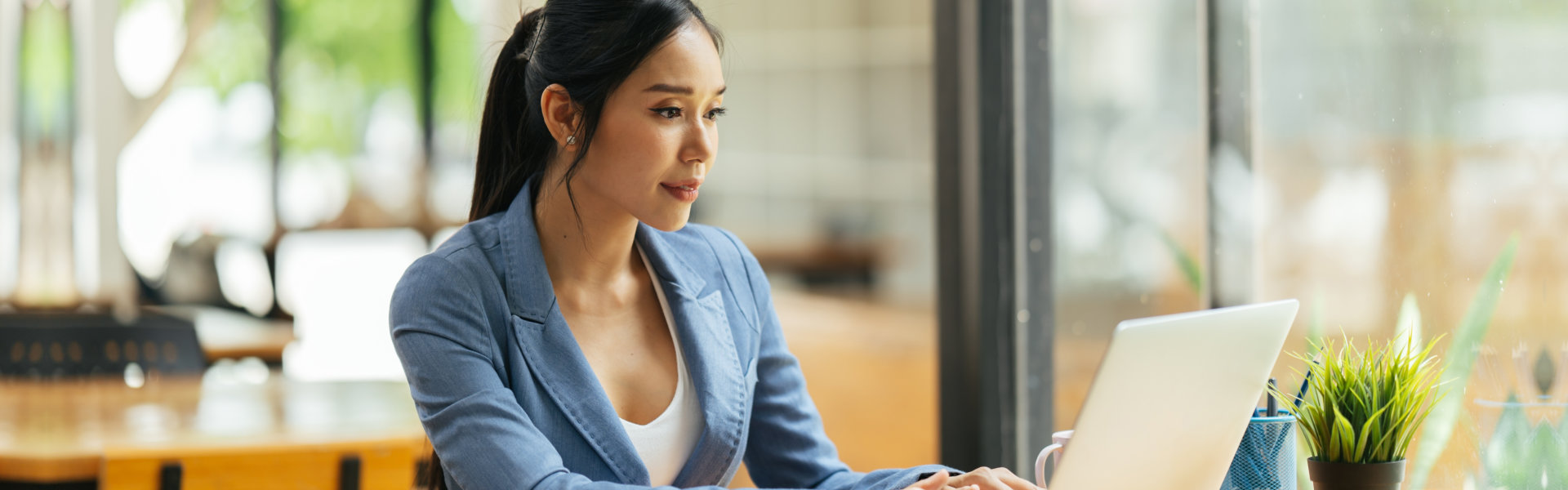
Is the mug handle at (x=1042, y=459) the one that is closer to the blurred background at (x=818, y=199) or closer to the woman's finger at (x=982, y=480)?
the woman's finger at (x=982, y=480)

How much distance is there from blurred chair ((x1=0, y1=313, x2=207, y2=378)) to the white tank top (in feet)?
6.67

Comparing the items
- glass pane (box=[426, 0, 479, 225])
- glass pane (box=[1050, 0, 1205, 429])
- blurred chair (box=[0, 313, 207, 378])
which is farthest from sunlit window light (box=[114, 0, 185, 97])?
glass pane (box=[1050, 0, 1205, 429])

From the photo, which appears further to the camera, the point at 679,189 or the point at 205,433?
the point at 205,433

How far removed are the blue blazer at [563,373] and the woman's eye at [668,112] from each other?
0.59 feet

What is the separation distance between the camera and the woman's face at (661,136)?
1.28 meters

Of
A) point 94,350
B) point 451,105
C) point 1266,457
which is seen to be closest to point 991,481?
point 1266,457

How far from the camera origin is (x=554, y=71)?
1322 millimetres

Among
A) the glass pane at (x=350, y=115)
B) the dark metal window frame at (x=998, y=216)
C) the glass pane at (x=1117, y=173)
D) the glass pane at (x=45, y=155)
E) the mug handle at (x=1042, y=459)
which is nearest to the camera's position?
the mug handle at (x=1042, y=459)

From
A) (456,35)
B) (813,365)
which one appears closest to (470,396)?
(813,365)

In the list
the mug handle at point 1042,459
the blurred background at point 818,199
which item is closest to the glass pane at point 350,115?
the blurred background at point 818,199

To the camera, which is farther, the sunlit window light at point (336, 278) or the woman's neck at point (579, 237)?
the sunlit window light at point (336, 278)

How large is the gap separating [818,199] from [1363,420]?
9.92ft

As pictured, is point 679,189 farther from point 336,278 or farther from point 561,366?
point 336,278

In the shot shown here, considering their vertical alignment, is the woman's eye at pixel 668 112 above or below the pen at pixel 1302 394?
above
